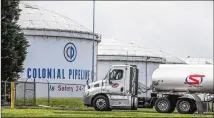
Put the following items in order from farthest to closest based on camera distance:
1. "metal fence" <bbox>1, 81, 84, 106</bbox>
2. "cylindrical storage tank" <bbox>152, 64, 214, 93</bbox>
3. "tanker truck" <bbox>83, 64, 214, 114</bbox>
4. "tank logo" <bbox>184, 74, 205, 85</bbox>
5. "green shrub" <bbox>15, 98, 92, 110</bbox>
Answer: "green shrub" <bbox>15, 98, 92, 110</bbox> < "metal fence" <bbox>1, 81, 84, 106</bbox> < "tank logo" <bbox>184, 74, 205, 85</bbox> < "cylindrical storage tank" <bbox>152, 64, 214, 93</bbox> < "tanker truck" <bbox>83, 64, 214, 114</bbox>

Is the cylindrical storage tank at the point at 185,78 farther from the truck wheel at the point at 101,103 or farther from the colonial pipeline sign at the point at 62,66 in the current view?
the colonial pipeline sign at the point at 62,66

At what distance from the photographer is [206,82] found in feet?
102

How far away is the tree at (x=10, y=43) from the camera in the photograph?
23.0m

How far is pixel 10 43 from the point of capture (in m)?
26.9

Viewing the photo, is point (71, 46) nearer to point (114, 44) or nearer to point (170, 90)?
point (170, 90)

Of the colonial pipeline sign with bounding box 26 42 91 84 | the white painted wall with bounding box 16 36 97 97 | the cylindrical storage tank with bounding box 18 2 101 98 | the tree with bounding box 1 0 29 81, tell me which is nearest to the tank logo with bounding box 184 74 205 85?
the tree with bounding box 1 0 29 81

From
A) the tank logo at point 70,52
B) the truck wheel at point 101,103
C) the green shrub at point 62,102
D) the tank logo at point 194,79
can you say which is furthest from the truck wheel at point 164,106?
the tank logo at point 70,52

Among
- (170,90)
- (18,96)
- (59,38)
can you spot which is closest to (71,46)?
(59,38)

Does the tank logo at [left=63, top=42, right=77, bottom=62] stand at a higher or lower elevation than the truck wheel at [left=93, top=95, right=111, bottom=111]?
higher

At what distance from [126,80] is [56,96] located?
53.7 feet

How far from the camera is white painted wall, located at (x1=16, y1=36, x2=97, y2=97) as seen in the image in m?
45.2

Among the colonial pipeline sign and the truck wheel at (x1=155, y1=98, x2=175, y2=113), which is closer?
the truck wheel at (x1=155, y1=98, x2=175, y2=113)

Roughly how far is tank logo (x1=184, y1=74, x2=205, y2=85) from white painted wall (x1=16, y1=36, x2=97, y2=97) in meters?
15.4

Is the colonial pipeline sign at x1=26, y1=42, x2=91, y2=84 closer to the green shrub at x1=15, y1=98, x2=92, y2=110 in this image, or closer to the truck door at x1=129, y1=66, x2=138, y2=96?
the green shrub at x1=15, y1=98, x2=92, y2=110
